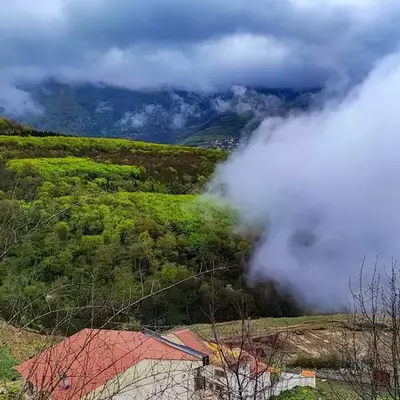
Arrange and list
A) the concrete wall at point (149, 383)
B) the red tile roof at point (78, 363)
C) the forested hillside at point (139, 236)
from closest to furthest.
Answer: the red tile roof at point (78, 363), the concrete wall at point (149, 383), the forested hillside at point (139, 236)

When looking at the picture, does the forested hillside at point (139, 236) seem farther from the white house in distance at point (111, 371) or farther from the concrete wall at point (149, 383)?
the concrete wall at point (149, 383)

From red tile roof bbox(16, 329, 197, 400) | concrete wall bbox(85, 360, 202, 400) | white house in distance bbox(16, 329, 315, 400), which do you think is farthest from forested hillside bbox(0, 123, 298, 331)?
red tile roof bbox(16, 329, 197, 400)

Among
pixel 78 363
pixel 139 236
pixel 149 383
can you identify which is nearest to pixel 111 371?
pixel 78 363

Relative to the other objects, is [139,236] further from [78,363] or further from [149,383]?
[149,383]

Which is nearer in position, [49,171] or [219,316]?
[219,316]

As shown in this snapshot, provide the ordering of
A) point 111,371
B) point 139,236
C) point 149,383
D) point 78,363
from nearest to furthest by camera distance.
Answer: point 149,383 → point 78,363 → point 111,371 → point 139,236

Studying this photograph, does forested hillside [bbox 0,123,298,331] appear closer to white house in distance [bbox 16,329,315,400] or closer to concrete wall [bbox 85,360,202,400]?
white house in distance [bbox 16,329,315,400]

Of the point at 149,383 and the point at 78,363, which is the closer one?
the point at 149,383

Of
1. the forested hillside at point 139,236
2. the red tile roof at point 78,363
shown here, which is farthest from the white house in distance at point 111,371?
the forested hillside at point 139,236

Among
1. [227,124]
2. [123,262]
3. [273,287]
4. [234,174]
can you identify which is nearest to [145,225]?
[123,262]

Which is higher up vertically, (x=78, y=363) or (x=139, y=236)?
(x=139, y=236)

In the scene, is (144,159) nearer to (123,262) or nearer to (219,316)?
(123,262)

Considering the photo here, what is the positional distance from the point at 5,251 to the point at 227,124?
7550 inches

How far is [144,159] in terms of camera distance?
4944 centimetres
